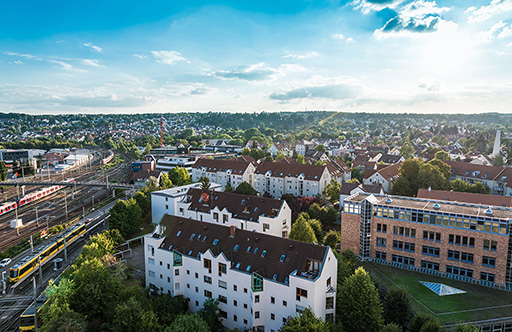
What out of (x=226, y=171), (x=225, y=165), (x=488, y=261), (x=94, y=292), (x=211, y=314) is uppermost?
(x=225, y=165)

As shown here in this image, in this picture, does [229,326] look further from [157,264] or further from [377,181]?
[377,181]

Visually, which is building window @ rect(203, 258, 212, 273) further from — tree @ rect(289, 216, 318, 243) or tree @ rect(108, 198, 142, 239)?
tree @ rect(108, 198, 142, 239)

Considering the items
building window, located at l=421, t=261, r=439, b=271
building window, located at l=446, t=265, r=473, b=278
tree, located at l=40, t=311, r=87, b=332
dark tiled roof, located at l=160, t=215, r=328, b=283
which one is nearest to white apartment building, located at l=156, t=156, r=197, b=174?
dark tiled roof, located at l=160, t=215, r=328, b=283

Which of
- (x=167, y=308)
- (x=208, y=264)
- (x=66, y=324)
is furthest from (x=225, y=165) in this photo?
(x=66, y=324)

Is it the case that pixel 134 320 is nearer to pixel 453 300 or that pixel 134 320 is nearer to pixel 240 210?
pixel 240 210

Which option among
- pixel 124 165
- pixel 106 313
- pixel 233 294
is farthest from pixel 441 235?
pixel 124 165

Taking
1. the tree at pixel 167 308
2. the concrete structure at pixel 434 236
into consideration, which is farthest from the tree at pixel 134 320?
the concrete structure at pixel 434 236
